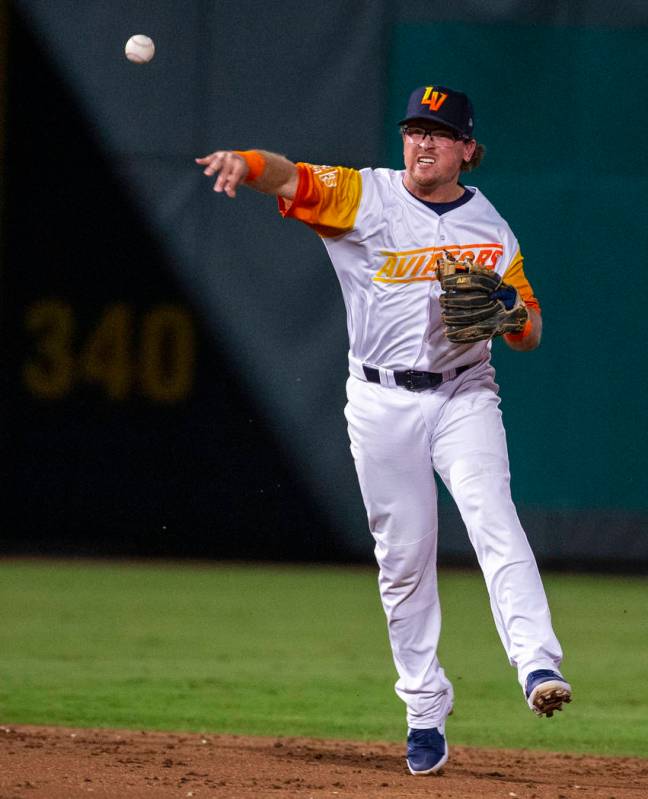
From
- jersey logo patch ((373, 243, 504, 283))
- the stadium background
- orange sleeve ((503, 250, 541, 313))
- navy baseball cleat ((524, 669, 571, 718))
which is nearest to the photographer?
navy baseball cleat ((524, 669, 571, 718))

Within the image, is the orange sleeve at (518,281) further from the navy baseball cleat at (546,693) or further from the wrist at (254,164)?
the navy baseball cleat at (546,693)

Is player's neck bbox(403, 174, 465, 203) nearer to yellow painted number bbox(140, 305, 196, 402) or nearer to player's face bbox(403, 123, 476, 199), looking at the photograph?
player's face bbox(403, 123, 476, 199)

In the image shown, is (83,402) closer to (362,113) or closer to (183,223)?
(183,223)

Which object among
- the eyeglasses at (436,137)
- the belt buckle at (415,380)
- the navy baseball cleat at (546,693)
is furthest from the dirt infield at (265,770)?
the eyeglasses at (436,137)

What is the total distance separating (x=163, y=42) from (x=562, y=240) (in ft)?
8.03

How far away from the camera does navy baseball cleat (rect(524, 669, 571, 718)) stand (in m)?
3.75

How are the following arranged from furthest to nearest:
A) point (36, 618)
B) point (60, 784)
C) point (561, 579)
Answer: point (561, 579) < point (36, 618) < point (60, 784)

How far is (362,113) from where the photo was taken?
859 centimetres

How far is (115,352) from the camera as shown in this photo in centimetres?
869

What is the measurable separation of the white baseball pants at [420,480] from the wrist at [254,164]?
28.1 inches

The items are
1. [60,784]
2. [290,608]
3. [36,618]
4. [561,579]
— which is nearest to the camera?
[60,784]

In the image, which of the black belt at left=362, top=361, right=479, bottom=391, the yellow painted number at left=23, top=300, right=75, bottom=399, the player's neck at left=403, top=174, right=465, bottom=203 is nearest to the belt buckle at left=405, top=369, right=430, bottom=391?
the black belt at left=362, top=361, right=479, bottom=391

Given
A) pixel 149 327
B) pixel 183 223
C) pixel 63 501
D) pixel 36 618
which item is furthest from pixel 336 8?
pixel 36 618

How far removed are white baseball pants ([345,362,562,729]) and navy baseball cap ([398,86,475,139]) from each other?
68cm
